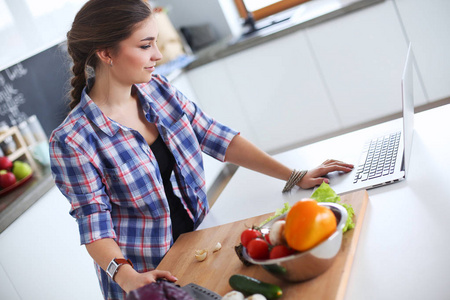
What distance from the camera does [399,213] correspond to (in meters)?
1.14

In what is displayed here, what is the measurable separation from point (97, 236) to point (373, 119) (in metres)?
2.57

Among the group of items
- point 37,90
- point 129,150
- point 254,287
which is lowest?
point 254,287

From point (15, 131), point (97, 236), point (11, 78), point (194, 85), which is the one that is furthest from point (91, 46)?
point (194, 85)

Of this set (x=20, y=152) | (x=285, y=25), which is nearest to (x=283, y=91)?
(x=285, y=25)

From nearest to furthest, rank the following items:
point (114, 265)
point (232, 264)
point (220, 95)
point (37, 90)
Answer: point (232, 264) < point (114, 265) < point (37, 90) < point (220, 95)

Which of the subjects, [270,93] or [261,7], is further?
[261,7]

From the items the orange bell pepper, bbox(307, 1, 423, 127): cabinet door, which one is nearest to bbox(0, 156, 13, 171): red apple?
the orange bell pepper

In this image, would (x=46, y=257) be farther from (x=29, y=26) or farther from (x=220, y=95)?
(x=220, y=95)

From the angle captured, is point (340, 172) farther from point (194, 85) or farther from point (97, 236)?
point (194, 85)

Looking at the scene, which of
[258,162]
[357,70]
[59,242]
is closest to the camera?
[258,162]

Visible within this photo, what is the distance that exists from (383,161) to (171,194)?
651mm

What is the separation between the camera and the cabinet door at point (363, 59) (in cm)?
330


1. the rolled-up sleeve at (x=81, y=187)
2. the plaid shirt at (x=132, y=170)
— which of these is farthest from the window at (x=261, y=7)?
the rolled-up sleeve at (x=81, y=187)

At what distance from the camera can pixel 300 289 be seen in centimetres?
97
